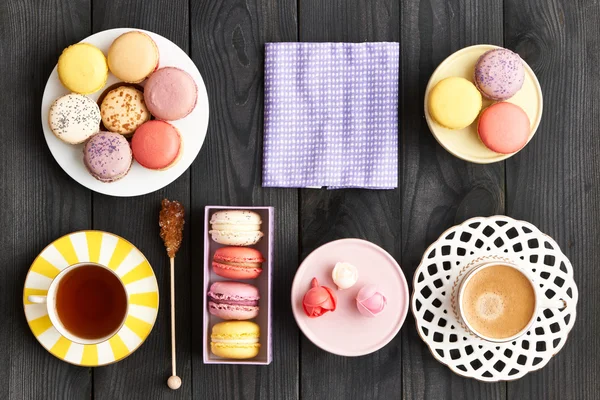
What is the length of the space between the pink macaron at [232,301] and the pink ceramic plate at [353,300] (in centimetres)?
8

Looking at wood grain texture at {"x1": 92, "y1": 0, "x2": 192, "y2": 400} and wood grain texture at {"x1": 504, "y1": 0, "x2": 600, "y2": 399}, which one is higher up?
wood grain texture at {"x1": 504, "y1": 0, "x2": 600, "y2": 399}

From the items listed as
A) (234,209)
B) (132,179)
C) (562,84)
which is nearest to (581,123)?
(562,84)

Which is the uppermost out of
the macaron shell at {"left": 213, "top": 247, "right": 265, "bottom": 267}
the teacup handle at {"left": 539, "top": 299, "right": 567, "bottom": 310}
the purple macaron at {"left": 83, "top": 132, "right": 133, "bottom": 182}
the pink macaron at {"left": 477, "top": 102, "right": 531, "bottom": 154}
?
the pink macaron at {"left": 477, "top": 102, "right": 531, "bottom": 154}

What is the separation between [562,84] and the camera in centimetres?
121

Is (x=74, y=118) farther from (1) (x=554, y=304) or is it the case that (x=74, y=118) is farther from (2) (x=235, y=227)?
(1) (x=554, y=304)

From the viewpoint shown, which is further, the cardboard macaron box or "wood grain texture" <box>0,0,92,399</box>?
"wood grain texture" <box>0,0,92,399</box>

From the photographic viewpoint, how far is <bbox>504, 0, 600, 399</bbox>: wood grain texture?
3.94 ft

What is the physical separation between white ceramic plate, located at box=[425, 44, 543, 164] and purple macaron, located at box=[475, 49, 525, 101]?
0.10 ft

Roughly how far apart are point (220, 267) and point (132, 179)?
23 cm

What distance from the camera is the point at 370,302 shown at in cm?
109

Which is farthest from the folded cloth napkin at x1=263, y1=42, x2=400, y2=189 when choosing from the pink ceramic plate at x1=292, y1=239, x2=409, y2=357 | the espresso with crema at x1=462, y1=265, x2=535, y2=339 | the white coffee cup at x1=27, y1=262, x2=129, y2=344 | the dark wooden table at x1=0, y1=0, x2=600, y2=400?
the white coffee cup at x1=27, y1=262, x2=129, y2=344

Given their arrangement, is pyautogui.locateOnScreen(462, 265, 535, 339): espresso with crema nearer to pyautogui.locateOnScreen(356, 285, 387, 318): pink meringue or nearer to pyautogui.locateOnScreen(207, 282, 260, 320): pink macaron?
pyautogui.locateOnScreen(356, 285, 387, 318): pink meringue

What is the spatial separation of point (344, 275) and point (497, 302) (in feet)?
0.86

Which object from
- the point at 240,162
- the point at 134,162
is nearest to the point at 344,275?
the point at 240,162
